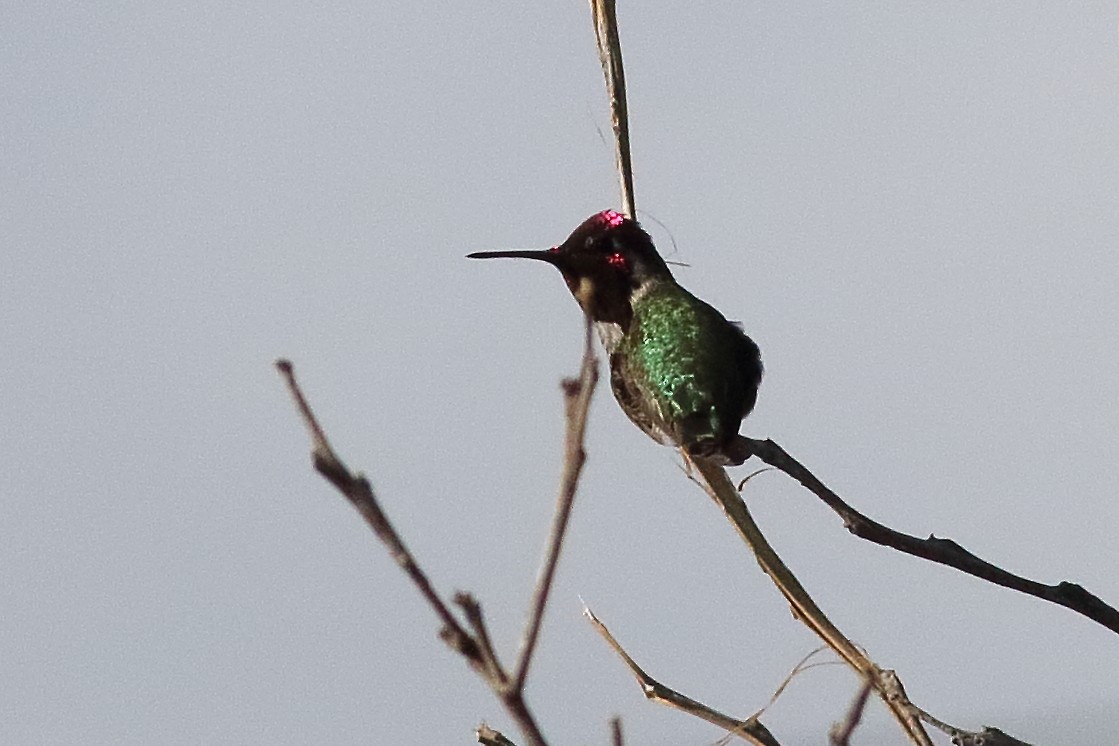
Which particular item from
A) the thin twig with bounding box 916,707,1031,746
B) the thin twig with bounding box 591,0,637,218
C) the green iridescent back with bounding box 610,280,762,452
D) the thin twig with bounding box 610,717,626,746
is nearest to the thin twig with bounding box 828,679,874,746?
the thin twig with bounding box 610,717,626,746

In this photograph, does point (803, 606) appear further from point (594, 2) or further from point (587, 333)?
point (587, 333)

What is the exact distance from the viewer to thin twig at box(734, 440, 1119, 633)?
7.04 feet

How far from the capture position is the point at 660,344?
3934mm

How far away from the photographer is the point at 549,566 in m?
0.87

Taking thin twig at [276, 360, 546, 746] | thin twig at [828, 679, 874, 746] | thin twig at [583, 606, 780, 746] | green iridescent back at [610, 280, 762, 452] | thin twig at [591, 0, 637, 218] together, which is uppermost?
green iridescent back at [610, 280, 762, 452]

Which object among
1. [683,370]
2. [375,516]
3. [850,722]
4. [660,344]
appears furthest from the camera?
[660,344]

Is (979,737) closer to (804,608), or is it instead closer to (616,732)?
(804,608)

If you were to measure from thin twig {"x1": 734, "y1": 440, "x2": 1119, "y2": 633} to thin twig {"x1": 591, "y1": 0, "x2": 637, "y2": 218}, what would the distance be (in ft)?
2.03

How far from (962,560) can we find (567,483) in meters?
1.43

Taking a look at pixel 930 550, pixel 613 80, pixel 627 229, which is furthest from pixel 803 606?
pixel 627 229

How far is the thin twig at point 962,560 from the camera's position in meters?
2.14

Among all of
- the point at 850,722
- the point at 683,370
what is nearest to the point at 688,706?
the point at 850,722

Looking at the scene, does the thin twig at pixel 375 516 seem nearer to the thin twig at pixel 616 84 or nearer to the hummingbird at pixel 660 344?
the thin twig at pixel 616 84

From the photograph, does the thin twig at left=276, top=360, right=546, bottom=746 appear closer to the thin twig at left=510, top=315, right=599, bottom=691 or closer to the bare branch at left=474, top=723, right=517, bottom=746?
the thin twig at left=510, top=315, right=599, bottom=691
